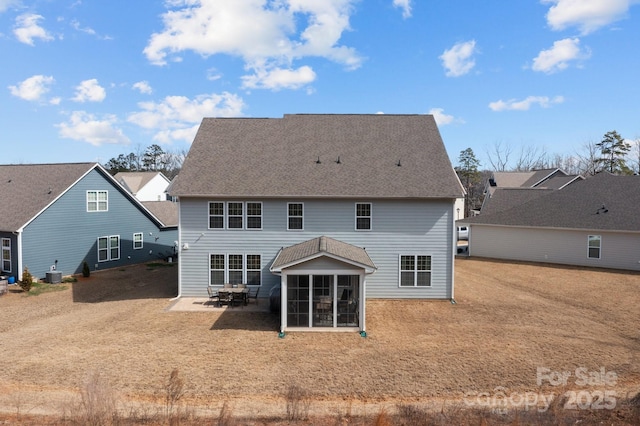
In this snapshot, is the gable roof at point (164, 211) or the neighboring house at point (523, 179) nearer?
the gable roof at point (164, 211)

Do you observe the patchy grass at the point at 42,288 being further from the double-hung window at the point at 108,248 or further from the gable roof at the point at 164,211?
the gable roof at the point at 164,211

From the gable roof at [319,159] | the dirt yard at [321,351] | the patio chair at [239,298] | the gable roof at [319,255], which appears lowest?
the dirt yard at [321,351]

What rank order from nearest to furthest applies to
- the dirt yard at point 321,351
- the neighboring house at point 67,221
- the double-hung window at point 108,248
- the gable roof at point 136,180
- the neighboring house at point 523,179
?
1. the dirt yard at point 321,351
2. the neighboring house at point 67,221
3. the double-hung window at point 108,248
4. the neighboring house at point 523,179
5. the gable roof at point 136,180

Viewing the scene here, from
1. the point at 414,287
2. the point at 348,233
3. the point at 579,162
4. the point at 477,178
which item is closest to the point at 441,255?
the point at 414,287

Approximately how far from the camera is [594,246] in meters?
25.7

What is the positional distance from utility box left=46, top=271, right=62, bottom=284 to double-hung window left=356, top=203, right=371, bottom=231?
55.3 feet

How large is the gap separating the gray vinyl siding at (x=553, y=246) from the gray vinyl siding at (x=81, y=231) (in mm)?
25295

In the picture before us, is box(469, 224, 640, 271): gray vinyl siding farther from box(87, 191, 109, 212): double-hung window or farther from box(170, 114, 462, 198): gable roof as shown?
box(87, 191, 109, 212): double-hung window

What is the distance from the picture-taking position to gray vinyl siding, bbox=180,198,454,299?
57.7 feet

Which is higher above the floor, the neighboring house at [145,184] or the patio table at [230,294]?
the neighboring house at [145,184]

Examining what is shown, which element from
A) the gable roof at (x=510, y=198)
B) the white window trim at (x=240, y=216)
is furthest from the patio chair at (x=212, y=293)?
the gable roof at (x=510, y=198)

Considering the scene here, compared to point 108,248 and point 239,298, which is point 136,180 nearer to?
point 108,248

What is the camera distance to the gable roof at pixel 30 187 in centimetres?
2166

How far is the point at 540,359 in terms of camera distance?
37.0 ft
